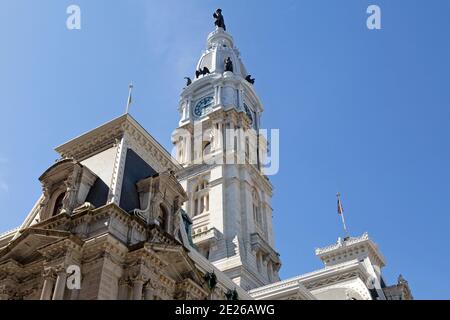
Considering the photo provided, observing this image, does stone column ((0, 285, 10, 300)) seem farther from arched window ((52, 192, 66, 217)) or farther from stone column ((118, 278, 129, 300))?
stone column ((118, 278, 129, 300))

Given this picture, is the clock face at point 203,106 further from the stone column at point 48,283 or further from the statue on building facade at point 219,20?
the stone column at point 48,283

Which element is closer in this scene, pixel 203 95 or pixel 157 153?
pixel 157 153

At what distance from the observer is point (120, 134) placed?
3173cm

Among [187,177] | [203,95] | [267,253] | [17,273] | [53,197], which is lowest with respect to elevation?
[17,273]

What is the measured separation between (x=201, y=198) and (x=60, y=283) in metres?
40.3

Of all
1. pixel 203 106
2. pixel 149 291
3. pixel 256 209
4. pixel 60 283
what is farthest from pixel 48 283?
pixel 203 106

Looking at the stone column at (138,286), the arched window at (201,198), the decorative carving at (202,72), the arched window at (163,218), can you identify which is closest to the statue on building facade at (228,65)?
the decorative carving at (202,72)

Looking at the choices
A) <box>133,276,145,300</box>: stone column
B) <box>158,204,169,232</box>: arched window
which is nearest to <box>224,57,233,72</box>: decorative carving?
<box>158,204,169,232</box>: arched window

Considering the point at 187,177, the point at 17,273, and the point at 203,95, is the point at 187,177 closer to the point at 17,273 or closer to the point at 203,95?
the point at 203,95

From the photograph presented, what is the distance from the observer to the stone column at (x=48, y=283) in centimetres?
2283

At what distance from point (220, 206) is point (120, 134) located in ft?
95.0

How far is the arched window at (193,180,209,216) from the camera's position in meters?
61.6
